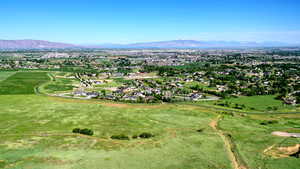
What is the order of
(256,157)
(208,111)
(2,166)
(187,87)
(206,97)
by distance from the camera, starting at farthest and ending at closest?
(187,87) → (206,97) → (208,111) → (256,157) → (2,166)

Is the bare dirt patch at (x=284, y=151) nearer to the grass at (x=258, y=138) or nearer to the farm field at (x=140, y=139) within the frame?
the farm field at (x=140, y=139)

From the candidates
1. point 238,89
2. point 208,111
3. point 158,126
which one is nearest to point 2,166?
point 158,126

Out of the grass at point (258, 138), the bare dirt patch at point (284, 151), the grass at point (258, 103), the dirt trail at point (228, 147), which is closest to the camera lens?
the dirt trail at point (228, 147)

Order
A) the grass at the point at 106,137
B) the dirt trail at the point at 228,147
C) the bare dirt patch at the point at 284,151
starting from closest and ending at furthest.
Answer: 1. the dirt trail at the point at 228,147
2. the grass at the point at 106,137
3. the bare dirt patch at the point at 284,151

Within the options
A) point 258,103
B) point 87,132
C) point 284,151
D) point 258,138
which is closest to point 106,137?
point 87,132

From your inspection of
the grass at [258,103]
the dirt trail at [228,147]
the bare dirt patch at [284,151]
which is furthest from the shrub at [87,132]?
the grass at [258,103]

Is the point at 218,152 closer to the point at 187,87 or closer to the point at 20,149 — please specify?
the point at 20,149

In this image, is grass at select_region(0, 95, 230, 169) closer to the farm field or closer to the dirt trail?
the farm field

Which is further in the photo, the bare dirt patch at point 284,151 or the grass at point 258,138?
the bare dirt patch at point 284,151
